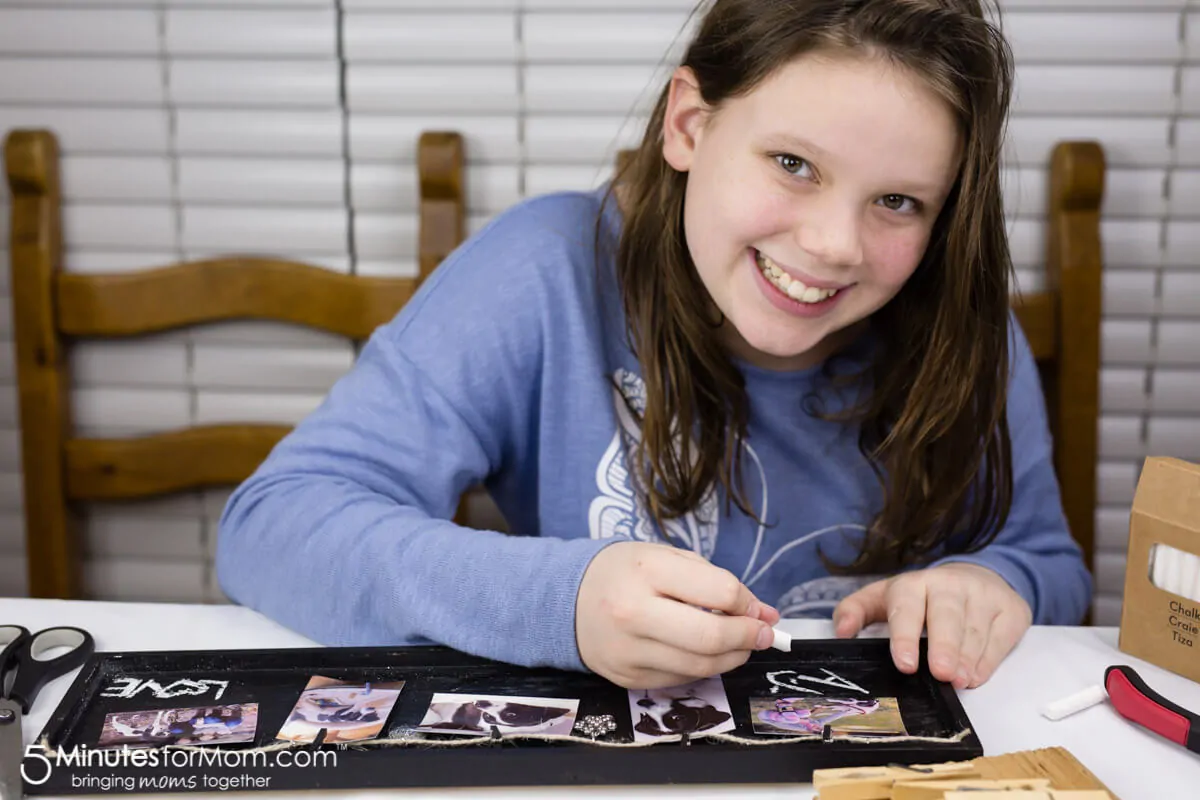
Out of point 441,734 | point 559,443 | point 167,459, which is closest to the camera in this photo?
point 441,734

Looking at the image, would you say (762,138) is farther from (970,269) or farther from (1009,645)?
(1009,645)

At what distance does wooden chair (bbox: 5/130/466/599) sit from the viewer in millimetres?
1786

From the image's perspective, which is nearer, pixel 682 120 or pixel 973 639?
pixel 973 639

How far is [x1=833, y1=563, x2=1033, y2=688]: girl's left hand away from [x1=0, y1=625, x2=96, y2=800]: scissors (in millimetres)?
652

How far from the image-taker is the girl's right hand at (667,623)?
0.83 meters

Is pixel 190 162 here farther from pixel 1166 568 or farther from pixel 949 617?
pixel 1166 568

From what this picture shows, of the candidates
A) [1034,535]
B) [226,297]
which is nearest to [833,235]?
[1034,535]

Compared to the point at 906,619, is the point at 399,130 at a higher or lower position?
higher

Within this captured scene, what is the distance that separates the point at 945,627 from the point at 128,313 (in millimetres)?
1428

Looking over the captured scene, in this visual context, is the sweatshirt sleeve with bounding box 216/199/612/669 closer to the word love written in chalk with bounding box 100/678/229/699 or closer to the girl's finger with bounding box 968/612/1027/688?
the word love written in chalk with bounding box 100/678/229/699

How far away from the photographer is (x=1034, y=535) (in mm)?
1295

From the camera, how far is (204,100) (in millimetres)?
1801

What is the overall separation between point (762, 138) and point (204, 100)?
3.62 feet

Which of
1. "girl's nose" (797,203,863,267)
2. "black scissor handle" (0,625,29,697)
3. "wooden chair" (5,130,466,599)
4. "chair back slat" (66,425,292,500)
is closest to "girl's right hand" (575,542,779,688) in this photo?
"girl's nose" (797,203,863,267)
